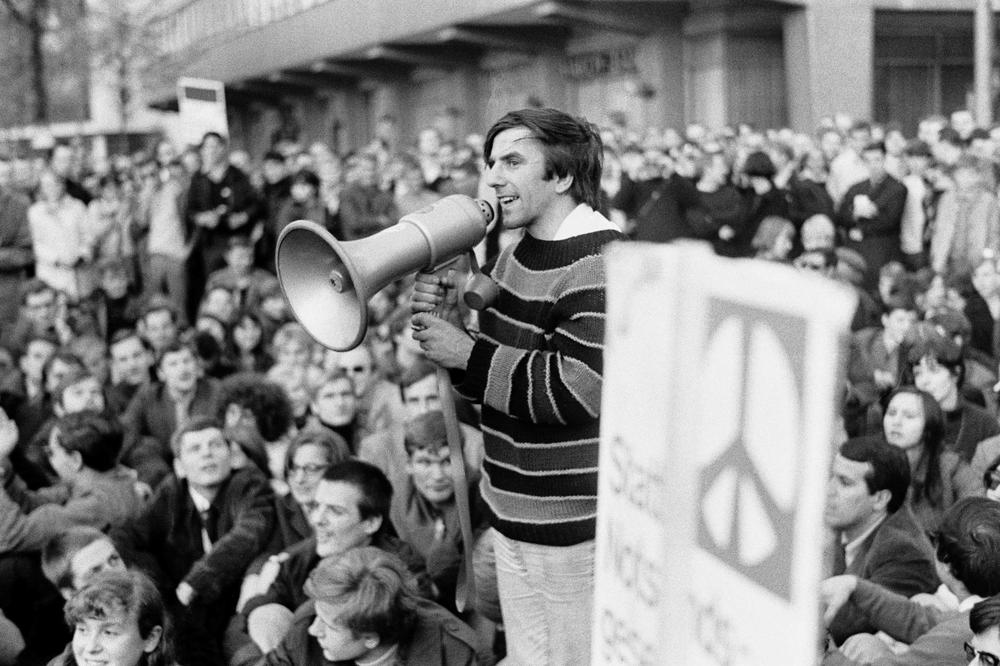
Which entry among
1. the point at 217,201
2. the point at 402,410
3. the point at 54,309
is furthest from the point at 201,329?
the point at 217,201

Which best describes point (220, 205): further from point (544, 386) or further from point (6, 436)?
point (544, 386)

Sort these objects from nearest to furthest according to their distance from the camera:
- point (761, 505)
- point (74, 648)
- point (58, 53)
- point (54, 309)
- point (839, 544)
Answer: point (761, 505)
point (74, 648)
point (839, 544)
point (54, 309)
point (58, 53)

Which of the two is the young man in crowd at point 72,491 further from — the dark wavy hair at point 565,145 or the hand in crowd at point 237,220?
the hand in crowd at point 237,220

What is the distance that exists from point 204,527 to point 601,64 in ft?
58.1

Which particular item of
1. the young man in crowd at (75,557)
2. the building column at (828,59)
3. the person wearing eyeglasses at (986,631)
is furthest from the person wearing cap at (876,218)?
the building column at (828,59)

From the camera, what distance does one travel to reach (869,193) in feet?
36.1

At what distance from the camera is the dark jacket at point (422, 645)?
396 cm

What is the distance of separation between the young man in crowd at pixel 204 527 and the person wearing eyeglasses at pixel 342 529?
1.30 ft

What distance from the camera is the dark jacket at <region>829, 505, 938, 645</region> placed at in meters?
4.22

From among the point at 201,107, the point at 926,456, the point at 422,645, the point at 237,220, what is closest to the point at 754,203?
the point at 237,220

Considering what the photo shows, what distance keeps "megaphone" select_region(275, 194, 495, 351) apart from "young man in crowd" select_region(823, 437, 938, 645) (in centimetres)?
156

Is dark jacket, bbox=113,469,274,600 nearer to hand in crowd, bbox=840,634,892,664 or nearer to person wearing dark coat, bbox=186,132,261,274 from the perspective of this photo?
hand in crowd, bbox=840,634,892,664

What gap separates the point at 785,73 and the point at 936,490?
1612 centimetres

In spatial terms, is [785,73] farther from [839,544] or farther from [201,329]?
[839,544]
